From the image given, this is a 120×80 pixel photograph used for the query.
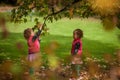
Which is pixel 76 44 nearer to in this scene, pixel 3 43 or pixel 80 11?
pixel 80 11

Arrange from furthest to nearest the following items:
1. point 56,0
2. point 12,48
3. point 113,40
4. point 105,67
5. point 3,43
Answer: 1. point 113,40
2. point 3,43
3. point 12,48
4. point 105,67
5. point 56,0

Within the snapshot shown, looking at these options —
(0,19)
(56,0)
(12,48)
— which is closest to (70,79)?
(56,0)

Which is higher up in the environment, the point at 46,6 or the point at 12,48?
the point at 46,6

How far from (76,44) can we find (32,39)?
1.08 meters

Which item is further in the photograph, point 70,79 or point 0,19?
point 70,79

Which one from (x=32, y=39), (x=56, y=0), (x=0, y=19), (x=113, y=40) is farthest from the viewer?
(x=113, y=40)

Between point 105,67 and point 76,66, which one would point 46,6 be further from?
point 105,67

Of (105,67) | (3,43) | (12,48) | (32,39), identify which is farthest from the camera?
(3,43)

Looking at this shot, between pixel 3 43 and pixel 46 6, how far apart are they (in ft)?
26.2

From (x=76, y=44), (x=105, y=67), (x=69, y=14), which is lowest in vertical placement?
(x=105, y=67)

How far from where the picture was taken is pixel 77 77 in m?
8.66

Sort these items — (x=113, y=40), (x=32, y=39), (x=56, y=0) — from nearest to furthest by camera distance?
(x=56, y=0) < (x=32, y=39) < (x=113, y=40)

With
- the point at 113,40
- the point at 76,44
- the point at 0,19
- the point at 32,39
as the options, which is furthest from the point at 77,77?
the point at 113,40

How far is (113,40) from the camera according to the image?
18156 millimetres
